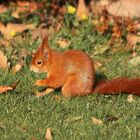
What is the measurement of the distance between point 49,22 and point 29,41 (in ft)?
2.55

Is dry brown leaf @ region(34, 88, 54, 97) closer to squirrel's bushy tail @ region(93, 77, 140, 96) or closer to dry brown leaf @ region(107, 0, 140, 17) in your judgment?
squirrel's bushy tail @ region(93, 77, 140, 96)

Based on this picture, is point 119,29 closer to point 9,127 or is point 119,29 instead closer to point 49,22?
point 49,22

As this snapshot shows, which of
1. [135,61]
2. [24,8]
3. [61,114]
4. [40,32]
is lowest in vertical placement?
[135,61]

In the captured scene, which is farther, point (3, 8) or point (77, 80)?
point (3, 8)

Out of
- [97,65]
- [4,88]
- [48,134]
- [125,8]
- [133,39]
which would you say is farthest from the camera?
[125,8]

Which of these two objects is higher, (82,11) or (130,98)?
(82,11)

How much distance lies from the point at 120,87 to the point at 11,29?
2443mm

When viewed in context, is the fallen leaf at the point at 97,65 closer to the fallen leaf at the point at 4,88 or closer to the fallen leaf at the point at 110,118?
the fallen leaf at the point at 4,88

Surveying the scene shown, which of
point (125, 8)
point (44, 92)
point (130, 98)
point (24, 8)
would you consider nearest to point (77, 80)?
point (44, 92)

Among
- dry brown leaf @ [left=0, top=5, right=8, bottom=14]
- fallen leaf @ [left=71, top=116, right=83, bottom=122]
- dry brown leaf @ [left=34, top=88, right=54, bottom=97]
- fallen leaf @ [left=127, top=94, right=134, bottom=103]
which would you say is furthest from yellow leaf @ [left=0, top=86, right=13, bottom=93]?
dry brown leaf @ [left=0, top=5, right=8, bottom=14]

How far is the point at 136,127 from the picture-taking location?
194 inches

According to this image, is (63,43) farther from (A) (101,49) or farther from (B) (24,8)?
(B) (24,8)

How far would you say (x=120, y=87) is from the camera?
18.5ft

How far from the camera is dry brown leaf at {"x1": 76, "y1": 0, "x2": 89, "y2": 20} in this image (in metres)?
7.71
